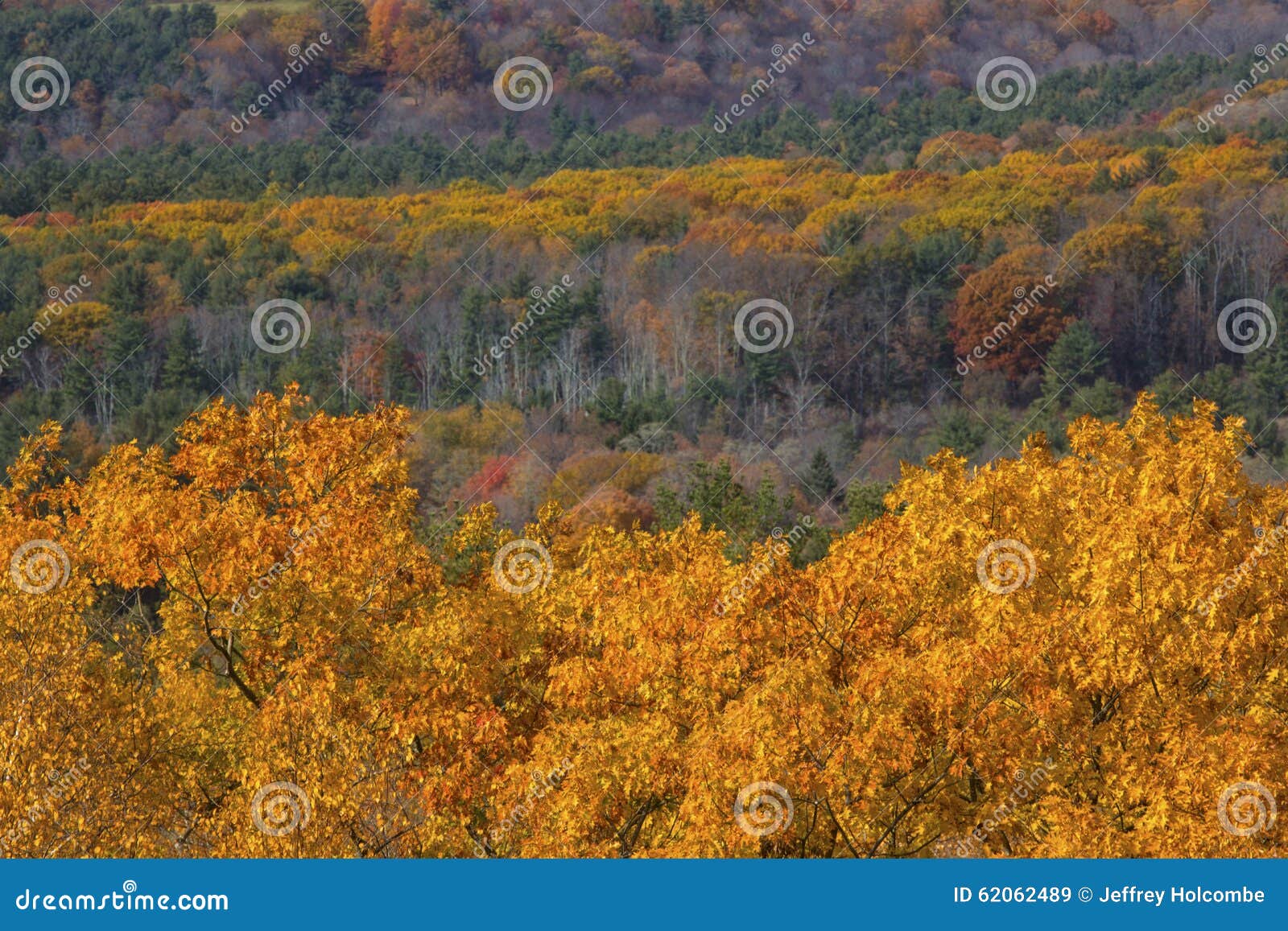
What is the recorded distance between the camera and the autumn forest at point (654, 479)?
19344 millimetres

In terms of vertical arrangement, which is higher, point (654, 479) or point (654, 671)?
point (654, 479)

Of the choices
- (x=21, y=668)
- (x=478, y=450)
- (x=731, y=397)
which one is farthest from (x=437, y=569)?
(x=731, y=397)

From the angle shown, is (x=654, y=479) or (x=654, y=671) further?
(x=654, y=479)

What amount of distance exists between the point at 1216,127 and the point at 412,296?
69433mm

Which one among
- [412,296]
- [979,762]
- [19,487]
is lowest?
[979,762]

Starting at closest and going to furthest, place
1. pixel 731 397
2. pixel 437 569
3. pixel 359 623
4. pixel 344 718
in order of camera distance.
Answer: pixel 344 718 → pixel 359 623 → pixel 437 569 → pixel 731 397

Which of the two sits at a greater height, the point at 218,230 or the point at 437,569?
the point at 218,230

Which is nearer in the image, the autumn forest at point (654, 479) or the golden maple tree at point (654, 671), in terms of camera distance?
the golden maple tree at point (654, 671)

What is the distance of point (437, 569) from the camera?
2592 cm

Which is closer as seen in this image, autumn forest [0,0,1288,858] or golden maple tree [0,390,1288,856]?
golden maple tree [0,390,1288,856]

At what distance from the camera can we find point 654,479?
95812 mm

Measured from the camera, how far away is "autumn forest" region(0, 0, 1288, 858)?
Result: 1934cm

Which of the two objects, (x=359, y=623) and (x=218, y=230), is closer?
(x=359, y=623)

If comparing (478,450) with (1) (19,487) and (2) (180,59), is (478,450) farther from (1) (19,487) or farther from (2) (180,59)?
(2) (180,59)
